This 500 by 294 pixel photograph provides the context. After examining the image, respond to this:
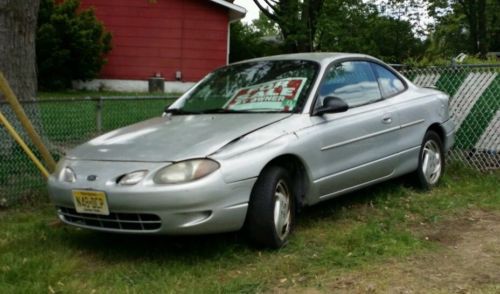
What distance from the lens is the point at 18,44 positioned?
655 cm

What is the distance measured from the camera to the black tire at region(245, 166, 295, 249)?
4.37m

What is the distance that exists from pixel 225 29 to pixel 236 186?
633 inches

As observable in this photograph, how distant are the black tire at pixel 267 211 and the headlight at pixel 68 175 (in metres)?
1.23

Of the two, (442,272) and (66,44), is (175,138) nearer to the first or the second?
(442,272)

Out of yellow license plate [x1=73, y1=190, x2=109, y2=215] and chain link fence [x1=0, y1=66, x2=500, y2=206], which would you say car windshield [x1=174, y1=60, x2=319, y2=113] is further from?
yellow license plate [x1=73, y1=190, x2=109, y2=215]

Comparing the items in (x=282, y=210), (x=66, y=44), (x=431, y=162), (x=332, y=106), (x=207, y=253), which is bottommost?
(x=207, y=253)

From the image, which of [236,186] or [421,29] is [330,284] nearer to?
[236,186]

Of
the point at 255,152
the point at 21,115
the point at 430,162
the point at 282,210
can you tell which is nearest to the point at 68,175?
the point at 21,115

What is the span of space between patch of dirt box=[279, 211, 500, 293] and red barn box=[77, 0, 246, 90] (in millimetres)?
15251

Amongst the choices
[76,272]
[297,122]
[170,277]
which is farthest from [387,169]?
[76,272]

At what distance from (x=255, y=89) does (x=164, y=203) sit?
5.43ft

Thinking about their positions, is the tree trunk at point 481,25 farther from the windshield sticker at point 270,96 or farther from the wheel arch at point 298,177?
the wheel arch at point 298,177

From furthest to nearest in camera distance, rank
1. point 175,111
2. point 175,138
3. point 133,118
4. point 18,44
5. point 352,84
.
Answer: point 133,118, point 18,44, point 352,84, point 175,111, point 175,138

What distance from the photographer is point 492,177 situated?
7.07 m
